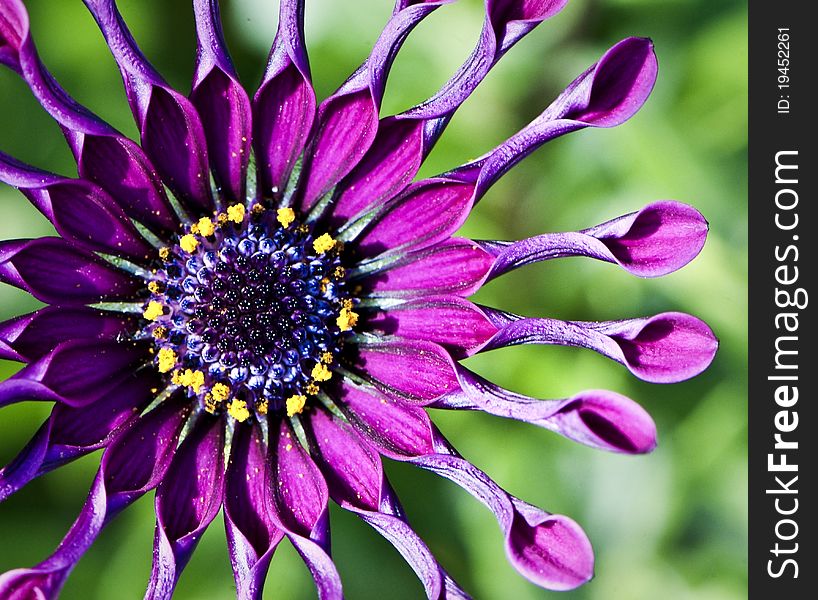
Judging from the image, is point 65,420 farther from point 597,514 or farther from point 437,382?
point 597,514

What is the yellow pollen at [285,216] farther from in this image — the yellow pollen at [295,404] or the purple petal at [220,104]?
the yellow pollen at [295,404]

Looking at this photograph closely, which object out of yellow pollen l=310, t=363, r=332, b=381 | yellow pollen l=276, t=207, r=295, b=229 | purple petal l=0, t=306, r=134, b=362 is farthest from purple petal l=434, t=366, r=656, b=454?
purple petal l=0, t=306, r=134, b=362

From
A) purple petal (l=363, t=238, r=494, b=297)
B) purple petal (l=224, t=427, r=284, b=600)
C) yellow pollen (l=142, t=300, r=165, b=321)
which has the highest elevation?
purple petal (l=363, t=238, r=494, b=297)

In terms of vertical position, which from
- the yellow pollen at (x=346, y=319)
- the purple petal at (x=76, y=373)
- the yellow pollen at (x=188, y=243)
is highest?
the yellow pollen at (x=188, y=243)

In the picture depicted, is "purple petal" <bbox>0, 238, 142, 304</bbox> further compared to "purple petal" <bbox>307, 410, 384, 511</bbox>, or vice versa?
"purple petal" <bbox>307, 410, 384, 511</bbox>
